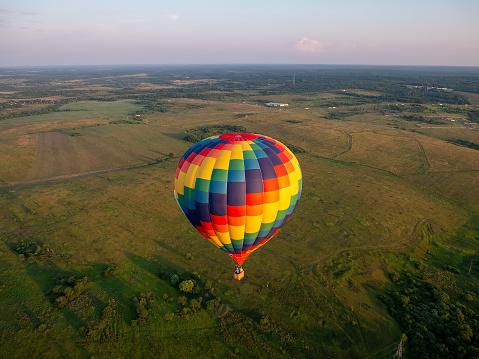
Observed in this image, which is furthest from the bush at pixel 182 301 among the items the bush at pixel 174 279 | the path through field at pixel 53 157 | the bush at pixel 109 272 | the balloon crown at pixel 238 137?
the path through field at pixel 53 157

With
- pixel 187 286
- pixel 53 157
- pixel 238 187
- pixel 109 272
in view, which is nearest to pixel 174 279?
pixel 187 286

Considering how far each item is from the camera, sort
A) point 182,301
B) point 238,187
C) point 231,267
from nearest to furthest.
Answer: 1. point 238,187
2. point 182,301
3. point 231,267

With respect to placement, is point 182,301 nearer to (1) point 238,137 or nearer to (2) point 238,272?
(2) point 238,272

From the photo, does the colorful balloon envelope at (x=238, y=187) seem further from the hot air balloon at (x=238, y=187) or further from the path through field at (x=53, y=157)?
the path through field at (x=53, y=157)

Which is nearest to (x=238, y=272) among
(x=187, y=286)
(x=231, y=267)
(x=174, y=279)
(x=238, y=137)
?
(x=231, y=267)

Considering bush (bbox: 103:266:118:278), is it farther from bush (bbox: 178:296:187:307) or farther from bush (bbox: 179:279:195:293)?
bush (bbox: 178:296:187:307)

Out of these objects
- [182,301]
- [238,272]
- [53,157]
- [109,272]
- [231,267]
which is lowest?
[53,157]

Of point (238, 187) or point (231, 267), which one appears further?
point (231, 267)

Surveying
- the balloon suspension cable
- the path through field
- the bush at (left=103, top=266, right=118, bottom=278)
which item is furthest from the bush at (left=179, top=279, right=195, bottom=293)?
the path through field

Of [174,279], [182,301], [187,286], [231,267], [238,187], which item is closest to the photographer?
[238,187]

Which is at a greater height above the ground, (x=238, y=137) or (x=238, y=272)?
(x=238, y=137)
